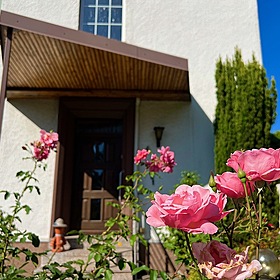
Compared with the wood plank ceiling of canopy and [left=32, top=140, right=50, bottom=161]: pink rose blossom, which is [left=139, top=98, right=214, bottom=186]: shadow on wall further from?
[left=32, top=140, right=50, bottom=161]: pink rose blossom

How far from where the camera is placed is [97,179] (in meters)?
5.36

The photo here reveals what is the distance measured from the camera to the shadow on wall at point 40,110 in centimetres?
511

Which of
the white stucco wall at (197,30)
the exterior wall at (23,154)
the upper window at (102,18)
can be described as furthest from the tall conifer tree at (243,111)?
the exterior wall at (23,154)

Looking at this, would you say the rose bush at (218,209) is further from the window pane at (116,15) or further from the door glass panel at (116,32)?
the window pane at (116,15)

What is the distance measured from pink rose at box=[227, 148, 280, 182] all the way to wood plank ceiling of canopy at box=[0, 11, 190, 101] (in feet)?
10.4

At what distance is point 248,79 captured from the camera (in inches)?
177

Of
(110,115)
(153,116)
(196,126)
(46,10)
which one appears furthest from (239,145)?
(46,10)

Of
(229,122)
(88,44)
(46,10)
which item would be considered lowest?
A: (229,122)

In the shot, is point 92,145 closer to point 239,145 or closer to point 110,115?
point 110,115

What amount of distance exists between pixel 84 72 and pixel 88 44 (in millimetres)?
879

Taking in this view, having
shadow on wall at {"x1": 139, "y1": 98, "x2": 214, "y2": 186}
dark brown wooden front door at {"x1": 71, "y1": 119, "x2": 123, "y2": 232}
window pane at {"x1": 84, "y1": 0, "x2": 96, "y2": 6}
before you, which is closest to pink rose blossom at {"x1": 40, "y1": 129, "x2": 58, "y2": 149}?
shadow on wall at {"x1": 139, "y1": 98, "x2": 214, "y2": 186}

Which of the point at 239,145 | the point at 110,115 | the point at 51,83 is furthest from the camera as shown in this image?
the point at 110,115

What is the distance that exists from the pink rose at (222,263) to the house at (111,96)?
135 inches

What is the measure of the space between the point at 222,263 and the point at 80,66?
389 centimetres
